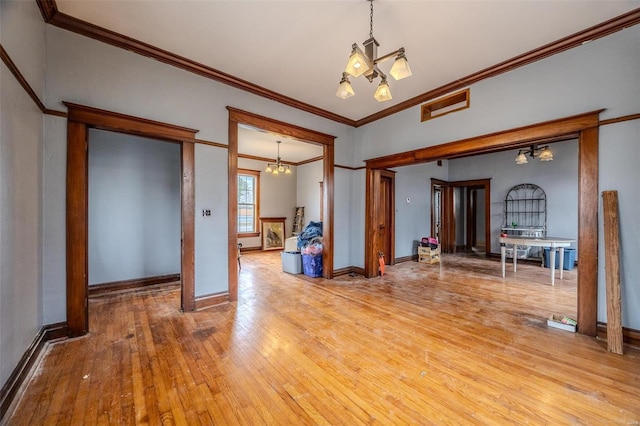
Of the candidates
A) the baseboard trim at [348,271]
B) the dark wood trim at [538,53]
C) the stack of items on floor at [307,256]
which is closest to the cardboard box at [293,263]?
the stack of items on floor at [307,256]

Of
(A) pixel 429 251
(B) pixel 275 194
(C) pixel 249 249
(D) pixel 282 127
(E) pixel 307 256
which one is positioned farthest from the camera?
(B) pixel 275 194

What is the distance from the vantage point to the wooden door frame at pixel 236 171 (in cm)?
370

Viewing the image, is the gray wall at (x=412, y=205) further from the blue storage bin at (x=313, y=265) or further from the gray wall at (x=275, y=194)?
the gray wall at (x=275, y=194)

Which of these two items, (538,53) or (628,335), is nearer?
(628,335)

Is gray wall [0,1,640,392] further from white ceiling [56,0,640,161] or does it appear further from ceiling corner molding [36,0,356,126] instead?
white ceiling [56,0,640,161]

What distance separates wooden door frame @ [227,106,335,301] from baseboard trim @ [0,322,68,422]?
174cm

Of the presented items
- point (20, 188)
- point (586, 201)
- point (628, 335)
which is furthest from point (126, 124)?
point (628, 335)

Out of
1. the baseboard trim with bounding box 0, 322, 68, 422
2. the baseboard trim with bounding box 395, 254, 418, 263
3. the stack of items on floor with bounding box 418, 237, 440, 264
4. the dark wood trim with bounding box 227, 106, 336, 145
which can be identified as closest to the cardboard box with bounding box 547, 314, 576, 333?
the stack of items on floor with bounding box 418, 237, 440, 264

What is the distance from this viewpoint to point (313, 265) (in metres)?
5.15

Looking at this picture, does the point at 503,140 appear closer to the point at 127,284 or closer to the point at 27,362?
the point at 27,362

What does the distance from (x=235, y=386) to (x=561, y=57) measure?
4.65 metres

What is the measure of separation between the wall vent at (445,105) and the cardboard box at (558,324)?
9.56ft

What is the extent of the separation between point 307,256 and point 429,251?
3.35m

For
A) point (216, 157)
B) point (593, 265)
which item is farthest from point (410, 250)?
point (216, 157)
